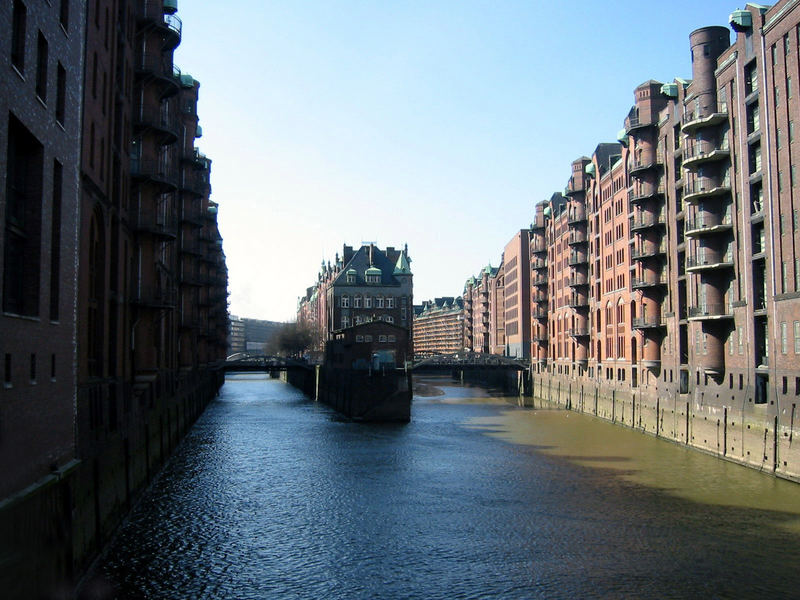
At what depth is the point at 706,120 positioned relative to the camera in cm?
4481

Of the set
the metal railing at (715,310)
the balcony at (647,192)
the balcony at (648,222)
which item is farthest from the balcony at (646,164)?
the metal railing at (715,310)

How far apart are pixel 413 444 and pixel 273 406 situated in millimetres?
40506

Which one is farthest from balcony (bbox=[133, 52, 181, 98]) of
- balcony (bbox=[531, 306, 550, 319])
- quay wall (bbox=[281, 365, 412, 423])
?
balcony (bbox=[531, 306, 550, 319])

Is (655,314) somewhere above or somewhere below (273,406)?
above

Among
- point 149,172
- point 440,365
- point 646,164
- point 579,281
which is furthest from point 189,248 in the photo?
point 440,365

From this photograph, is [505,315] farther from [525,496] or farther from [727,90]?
[525,496]

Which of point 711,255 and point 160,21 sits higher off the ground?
point 160,21

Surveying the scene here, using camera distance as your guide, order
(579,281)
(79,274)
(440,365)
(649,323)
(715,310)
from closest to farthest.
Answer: (79,274), (715,310), (649,323), (579,281), (440,365)

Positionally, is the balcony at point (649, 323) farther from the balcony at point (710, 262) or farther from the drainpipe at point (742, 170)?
the drainpipe at point (742, 170)

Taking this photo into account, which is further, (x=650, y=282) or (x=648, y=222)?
(x=650, y=282)

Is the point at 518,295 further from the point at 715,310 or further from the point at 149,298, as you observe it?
the point at 149,298

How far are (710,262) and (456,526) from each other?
2705cm

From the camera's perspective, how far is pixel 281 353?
169 meters

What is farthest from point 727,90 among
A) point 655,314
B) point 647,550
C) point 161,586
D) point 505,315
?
point 505,315
